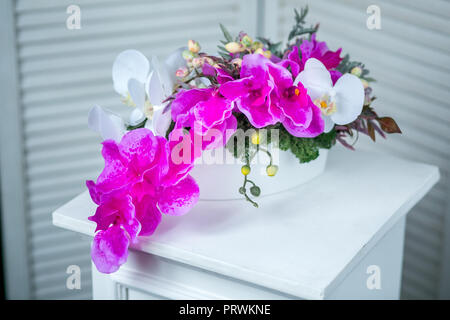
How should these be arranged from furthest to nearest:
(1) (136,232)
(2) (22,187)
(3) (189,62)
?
(2) (22,187), (3) (189,62), (1) (136,232)

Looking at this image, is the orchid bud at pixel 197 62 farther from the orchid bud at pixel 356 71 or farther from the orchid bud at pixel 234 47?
the orchid bud at pixel 356 71

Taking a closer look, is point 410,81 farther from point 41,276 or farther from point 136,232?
point 41,276

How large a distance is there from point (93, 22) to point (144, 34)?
0.12m

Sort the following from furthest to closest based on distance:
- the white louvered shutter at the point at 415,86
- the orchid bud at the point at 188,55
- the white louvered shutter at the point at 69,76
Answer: the white louvered shutter at the point at 69,76 < the white louvered shutter at the point at 415,86 < the orchid bud at the point at 188,55

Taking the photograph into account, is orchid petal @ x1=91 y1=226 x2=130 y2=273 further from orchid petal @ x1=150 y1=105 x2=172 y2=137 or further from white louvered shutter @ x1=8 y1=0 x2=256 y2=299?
white louvered shutter @ x1=8 y1=0 x2=256 y2=299

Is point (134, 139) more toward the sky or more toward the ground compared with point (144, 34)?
more toward the ground

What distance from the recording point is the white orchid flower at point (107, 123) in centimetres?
79

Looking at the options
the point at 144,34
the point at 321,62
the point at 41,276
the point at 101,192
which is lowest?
the point at 41,276

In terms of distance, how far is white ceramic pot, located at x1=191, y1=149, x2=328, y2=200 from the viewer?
80 centimetres

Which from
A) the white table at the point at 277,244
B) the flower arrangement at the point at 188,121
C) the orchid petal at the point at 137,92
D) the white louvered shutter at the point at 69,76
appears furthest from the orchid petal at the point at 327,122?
the white louvered shutter at the point at 69,76

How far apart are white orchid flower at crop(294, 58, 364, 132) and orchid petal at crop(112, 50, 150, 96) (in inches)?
7.6

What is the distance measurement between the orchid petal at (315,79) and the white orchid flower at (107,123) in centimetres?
23

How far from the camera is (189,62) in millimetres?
802
